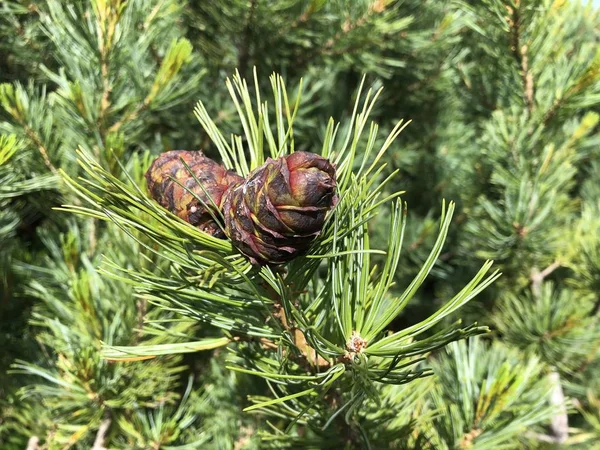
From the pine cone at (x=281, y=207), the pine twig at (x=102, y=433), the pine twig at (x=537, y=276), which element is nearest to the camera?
the pine cone at (x=281, y=207)

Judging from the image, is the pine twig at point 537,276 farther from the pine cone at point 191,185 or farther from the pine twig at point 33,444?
the pine twig at point 33,444

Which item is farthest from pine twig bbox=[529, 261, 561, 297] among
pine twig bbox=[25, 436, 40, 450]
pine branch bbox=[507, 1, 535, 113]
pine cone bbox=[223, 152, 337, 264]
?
pine twig bbox=[25, 436, 40, 450]

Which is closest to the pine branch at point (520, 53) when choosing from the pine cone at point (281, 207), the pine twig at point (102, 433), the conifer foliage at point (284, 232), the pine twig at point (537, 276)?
the conifer foliage at point (284, 232)

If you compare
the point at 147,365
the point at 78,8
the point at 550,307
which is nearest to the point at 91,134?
the point at 78,8

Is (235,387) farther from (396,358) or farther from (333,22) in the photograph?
(333,22)

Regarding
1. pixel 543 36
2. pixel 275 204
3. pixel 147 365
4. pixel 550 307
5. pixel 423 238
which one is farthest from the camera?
pixel 423 238

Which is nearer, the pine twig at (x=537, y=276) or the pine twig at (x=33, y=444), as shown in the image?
the pine twig at (x=33, y=444)

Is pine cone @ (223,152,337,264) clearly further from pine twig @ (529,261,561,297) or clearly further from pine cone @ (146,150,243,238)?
pine twig @ (529,261,561,297)

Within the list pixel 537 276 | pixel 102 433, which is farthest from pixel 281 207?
pixel 537 276
